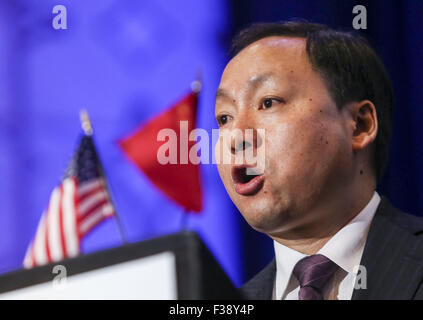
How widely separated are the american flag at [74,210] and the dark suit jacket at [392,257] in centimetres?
73

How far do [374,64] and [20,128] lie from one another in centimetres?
119

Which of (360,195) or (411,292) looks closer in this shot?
(411,292)

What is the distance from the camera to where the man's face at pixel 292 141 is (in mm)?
1641

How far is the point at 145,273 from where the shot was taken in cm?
60

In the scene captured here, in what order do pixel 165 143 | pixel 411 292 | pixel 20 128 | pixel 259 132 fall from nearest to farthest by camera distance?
pixel 411 292
pixel 259 132
pixel 165 143
pixel 20 128

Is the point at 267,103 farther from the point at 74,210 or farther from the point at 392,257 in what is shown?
the point at 74,210

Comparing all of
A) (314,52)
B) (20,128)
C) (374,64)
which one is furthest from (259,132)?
(20,128)

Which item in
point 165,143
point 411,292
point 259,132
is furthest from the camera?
point 165,143

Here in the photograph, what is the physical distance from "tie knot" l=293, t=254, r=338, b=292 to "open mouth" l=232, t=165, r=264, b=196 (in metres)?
0.23

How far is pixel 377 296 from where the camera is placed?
152 cm

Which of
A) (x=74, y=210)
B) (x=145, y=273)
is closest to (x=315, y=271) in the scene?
(x=74, y=210)

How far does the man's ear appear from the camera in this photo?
1.66 metres

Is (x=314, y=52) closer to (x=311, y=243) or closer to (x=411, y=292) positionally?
(x=311, y=243)

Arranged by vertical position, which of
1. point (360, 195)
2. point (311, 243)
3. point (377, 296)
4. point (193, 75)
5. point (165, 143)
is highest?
point (193, 75)
